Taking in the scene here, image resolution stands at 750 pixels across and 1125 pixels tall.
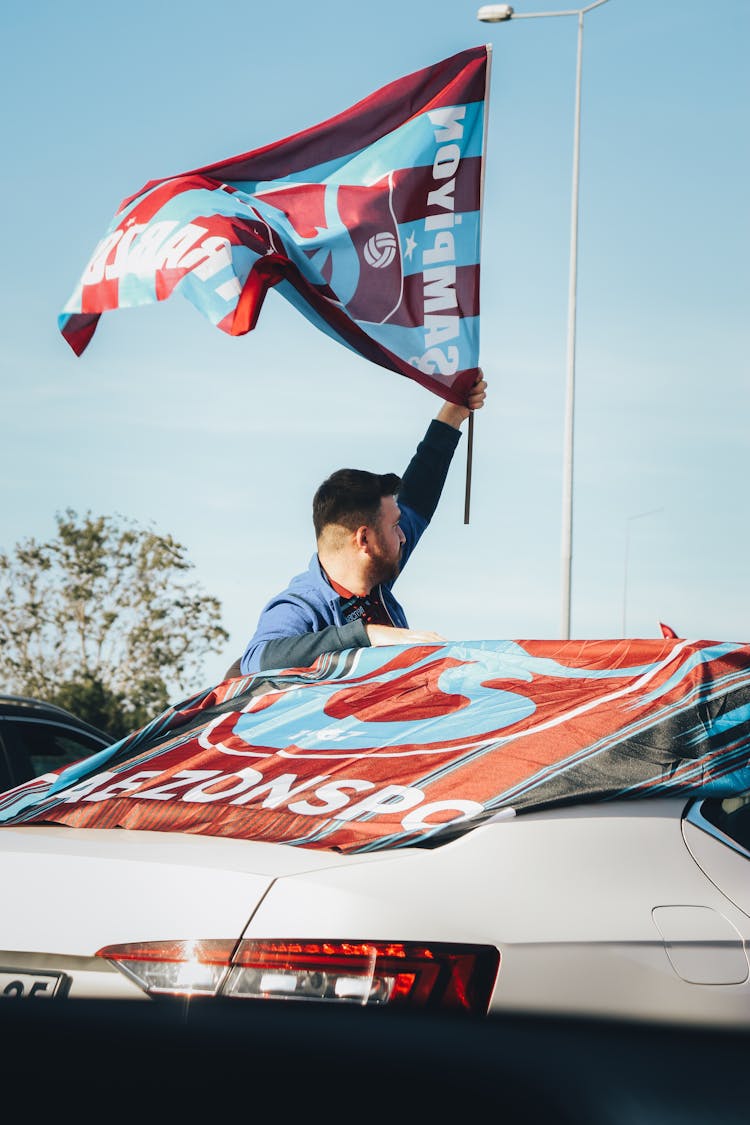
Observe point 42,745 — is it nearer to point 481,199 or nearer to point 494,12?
point 481,199

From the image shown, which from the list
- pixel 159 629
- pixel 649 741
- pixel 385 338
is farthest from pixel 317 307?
pixel 159 629

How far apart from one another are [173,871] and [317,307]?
3.79 meters

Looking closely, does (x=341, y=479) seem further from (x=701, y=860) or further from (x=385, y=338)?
(x=701, y=860)

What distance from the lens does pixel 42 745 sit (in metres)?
6.04

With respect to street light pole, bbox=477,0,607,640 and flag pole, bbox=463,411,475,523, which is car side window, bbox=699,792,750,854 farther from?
street light pole, bbox=477,0,607,640

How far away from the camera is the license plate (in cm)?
220

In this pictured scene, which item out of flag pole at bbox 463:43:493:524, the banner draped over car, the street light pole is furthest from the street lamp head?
the banner draped over car

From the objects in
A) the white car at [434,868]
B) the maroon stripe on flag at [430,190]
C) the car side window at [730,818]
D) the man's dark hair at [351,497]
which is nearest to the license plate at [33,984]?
the white car at [434,868]

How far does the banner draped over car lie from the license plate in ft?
1.61

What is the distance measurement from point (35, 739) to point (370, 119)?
3.45 metres

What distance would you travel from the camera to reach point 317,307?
224 inches

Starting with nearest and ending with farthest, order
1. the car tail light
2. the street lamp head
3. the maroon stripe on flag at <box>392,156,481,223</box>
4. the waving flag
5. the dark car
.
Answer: the car tail light < the waving flag < the dark car < the maroon stripe on flag at <box>392,156,481,223</box> < the street lamp head

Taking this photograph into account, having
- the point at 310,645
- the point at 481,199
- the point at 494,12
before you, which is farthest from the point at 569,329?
the point at 310,645

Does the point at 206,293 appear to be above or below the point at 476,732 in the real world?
above
